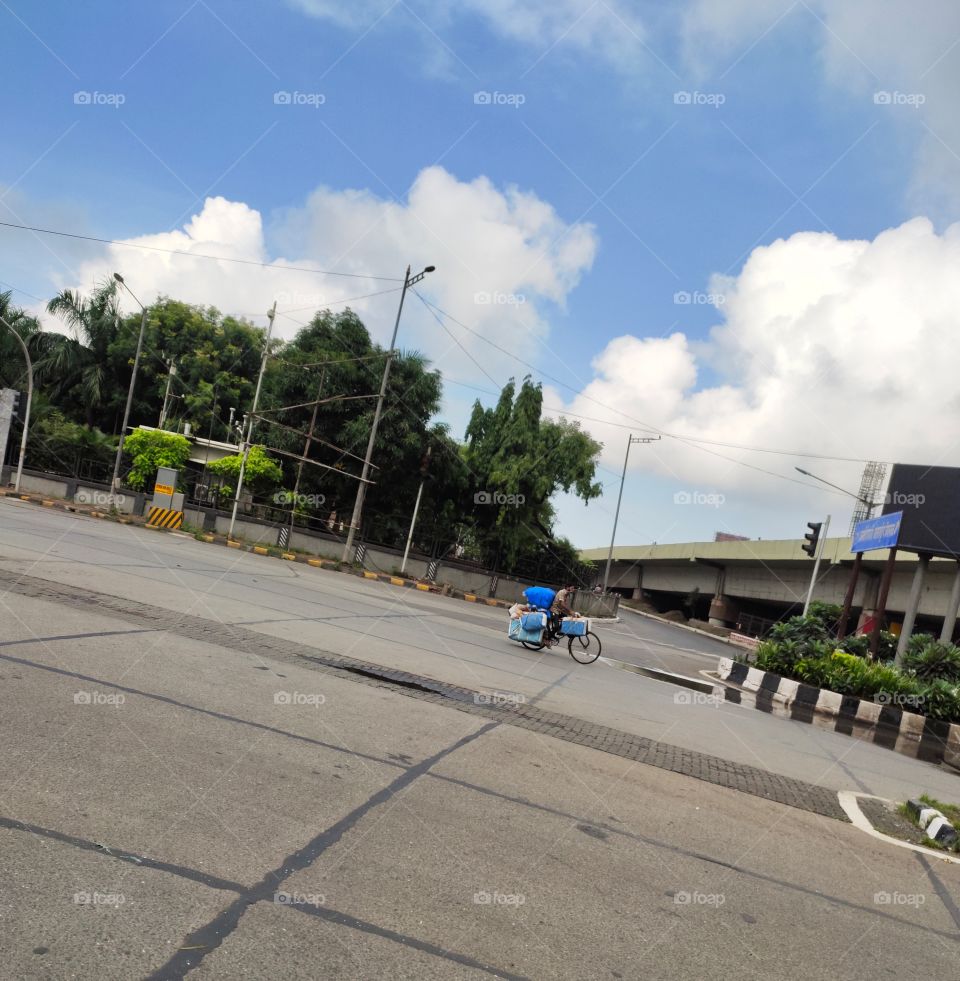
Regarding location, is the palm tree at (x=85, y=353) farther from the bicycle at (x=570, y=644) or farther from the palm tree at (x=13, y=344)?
the bicycle at (x=570, y=644)

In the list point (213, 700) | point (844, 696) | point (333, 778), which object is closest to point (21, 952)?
point (333, 778)

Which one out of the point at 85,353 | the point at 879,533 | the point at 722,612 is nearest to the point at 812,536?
the point at 879,533

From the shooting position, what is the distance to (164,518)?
30516mm

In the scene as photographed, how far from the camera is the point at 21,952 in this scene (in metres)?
2.82

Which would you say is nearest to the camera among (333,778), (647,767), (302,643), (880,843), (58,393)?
(333,778)

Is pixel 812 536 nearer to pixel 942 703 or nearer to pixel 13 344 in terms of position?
pixel 942 703

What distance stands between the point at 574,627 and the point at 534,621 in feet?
2.32

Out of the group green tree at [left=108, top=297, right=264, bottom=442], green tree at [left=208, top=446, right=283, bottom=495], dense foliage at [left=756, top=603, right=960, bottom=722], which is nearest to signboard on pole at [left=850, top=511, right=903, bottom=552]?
dense foliage at [left=756, top=603, right=960, bottom=722]

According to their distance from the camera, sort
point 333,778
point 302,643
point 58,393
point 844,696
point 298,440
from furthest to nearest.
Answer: point 58,393 → point 298,440 → point 844,696 → point 302,643 → point 333,778

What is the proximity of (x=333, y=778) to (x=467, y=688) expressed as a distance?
4159mm

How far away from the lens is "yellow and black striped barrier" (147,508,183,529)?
30500 mm

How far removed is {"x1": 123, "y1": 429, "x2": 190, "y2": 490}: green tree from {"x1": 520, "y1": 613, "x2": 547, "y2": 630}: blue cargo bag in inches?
1041

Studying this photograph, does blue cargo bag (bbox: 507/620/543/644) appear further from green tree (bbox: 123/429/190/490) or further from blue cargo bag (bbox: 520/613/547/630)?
green tree (bbox: 123/429/190/490)

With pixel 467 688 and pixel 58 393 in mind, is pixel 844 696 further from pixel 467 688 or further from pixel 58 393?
pixel 58 393
